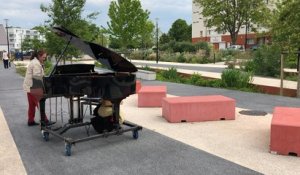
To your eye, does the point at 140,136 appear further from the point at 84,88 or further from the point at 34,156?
the point at 34,156

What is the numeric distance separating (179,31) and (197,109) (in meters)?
77.4

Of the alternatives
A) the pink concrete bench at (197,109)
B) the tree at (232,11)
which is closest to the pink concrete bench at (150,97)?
the pink concrete bench at (197,109)

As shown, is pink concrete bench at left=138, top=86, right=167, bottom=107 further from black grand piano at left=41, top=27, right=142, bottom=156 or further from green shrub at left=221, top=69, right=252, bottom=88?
green shrub at left=221, top=69, right=252, bottom=88

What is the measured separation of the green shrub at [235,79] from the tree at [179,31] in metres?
67.4

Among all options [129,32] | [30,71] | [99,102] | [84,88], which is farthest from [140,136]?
[129,32]

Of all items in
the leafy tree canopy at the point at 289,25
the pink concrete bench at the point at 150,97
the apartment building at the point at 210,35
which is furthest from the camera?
the apartment building at the point at 210,35

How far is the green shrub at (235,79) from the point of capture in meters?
13.8

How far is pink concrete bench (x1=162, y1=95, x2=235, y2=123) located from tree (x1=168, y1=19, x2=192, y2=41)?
73.3 m

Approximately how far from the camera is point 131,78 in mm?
6633

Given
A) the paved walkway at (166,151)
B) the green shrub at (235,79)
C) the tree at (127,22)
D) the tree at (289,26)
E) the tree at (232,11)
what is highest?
the tree at (232,11)

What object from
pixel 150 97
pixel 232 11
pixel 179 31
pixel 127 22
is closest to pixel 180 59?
pixel 127 22

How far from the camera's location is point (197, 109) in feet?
26.9

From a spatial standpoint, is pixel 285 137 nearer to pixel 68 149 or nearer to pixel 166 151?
pixel 166 151

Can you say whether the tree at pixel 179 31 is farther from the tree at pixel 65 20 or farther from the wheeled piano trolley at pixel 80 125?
the wheeled piano trolley at pixel 80 125
